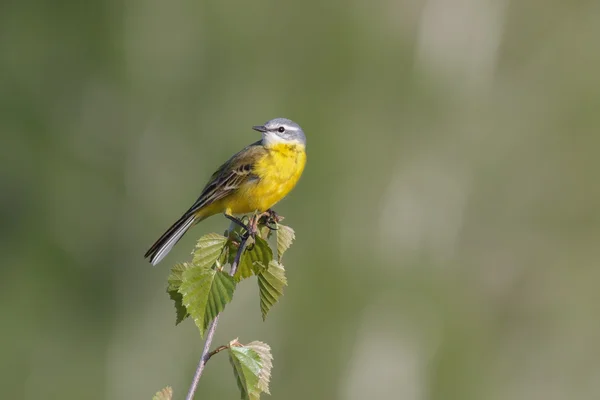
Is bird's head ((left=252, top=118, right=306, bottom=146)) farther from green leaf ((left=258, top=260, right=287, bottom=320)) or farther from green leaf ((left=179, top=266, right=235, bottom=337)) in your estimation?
green leaf ((left=179, top=266, right=235, bottom=337))

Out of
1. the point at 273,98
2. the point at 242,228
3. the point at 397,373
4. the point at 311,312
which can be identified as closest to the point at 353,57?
the point at 273,98

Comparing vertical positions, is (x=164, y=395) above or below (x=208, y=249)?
below

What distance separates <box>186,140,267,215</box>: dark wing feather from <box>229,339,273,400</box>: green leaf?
53.8 inches


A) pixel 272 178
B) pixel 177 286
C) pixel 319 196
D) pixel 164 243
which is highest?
pixel 177 286

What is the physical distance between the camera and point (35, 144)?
13539 millimetres

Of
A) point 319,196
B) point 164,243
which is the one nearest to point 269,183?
point 164,243

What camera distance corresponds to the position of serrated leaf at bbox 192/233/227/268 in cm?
208

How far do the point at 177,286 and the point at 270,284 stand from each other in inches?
11.9

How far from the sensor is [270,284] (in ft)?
7.25

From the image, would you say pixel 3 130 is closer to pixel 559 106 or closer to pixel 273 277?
pixel 559 106

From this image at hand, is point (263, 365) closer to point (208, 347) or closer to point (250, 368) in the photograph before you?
point (250, 368)

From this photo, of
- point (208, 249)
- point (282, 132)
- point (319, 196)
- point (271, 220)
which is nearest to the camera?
point (208, 249)

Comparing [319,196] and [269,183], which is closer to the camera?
[269,183]

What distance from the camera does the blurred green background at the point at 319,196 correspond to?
12328mm
